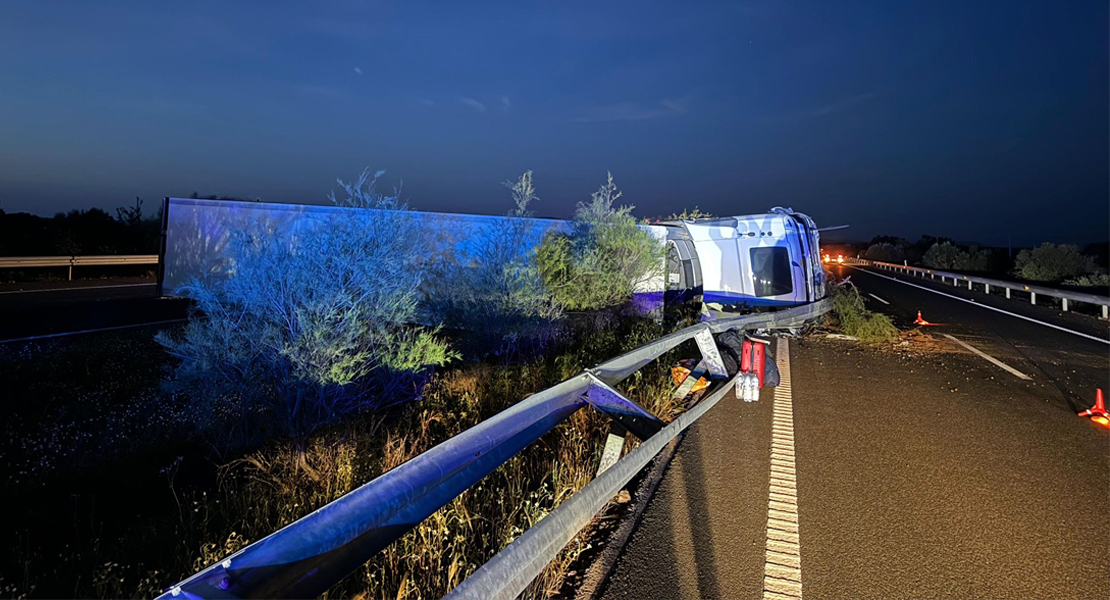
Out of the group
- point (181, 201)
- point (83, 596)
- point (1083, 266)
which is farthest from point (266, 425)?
point (1083, 266)

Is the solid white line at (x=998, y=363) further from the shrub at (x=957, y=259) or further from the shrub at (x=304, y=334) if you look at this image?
the shrub at (x=957, y=259)

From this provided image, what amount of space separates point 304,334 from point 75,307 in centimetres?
1242

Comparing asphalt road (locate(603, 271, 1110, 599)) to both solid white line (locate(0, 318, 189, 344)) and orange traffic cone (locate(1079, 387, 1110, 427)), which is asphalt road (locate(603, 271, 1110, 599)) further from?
Answer: solid white line (locate(0, 318, 189, 344))

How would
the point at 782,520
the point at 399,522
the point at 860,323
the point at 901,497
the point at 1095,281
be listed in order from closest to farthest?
the point at 399,522
the point at 782,520
the point at 901,497
the point at 860,323
the point at 1095,281

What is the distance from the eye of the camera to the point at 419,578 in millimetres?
2883

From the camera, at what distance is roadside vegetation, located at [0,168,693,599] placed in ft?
10.6

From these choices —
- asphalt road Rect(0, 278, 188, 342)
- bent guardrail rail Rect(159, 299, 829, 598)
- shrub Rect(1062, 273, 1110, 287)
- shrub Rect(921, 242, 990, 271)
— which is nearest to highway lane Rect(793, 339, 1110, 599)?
bent guardrail rail Rect(159, 299, 829, 598)

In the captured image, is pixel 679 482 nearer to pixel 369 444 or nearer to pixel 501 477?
pixel 501 477

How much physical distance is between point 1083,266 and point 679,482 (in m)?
32.1

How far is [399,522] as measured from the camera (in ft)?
7.50

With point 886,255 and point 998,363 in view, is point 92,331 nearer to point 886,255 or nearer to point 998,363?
point 998,363

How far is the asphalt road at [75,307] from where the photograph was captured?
10914 millimetres

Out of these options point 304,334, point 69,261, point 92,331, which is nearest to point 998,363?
point 304,334

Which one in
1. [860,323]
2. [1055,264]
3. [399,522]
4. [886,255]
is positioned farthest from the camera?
[886,255]
